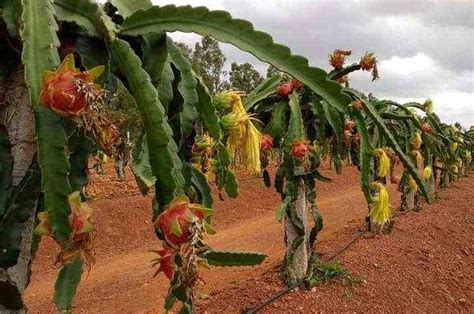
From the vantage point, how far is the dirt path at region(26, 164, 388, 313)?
5309 millimetres

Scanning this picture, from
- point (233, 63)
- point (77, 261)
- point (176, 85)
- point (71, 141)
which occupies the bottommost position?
point (77, 261)

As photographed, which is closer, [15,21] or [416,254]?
[15,21]

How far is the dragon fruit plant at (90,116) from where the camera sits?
105 centimetres

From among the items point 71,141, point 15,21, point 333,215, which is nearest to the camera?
point 15,21

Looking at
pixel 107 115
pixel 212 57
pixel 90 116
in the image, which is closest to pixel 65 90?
pixel 90 116

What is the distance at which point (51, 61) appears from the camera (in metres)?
1.13

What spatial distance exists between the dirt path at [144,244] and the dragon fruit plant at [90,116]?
3.36 metres

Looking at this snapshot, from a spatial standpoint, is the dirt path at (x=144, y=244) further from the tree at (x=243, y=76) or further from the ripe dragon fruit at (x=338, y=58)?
the tree at (x=243, y=76)

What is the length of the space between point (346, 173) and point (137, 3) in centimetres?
1547

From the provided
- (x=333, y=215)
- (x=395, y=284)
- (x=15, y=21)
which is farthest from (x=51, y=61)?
(x=333, y=215)

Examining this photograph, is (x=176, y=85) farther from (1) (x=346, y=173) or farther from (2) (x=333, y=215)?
(1) (x=346, y=173)

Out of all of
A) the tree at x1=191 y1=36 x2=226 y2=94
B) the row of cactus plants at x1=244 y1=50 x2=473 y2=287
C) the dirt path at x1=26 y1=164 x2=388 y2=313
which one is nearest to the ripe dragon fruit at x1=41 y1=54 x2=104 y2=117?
the row of cactus plants at x1=244 y1=50 x2=473 y2=287

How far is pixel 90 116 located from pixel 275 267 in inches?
166

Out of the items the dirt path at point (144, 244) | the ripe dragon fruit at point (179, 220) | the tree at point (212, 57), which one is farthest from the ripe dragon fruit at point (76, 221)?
the tree at point (212, 57)
